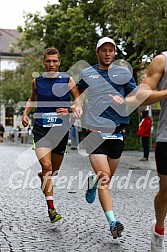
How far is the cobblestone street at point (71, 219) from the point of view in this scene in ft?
17.7

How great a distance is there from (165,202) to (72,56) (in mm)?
27303

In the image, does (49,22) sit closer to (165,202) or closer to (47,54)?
(47,54)

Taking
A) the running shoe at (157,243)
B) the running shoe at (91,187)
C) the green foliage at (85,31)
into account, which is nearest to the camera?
the running shoe at (157,243)

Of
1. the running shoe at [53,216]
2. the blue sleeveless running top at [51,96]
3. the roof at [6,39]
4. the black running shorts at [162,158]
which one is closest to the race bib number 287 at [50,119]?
the blue sleeveless running top at [51,96]

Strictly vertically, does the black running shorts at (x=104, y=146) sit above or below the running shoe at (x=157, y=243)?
above

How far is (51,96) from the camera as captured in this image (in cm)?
666

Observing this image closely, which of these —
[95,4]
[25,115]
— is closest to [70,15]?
[95,4]

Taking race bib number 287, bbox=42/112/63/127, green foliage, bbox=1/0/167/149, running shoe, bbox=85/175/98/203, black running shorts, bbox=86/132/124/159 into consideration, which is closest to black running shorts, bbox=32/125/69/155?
race bib number 287, bbox=42/112/63/127

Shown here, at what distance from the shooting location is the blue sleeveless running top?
6660 millimetres

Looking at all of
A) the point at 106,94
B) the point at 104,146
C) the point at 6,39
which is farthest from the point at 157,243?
the point at 6,39

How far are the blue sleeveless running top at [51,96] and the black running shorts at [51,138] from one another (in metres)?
0.10

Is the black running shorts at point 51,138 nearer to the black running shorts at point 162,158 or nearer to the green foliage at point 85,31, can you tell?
the black running shorts at point 162,158

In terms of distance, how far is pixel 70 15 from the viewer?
101 feet

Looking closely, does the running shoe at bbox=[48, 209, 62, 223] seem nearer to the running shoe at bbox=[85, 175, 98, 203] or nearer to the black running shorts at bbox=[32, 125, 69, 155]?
the running shoe at bbox=[85, 175, 98, 203]
